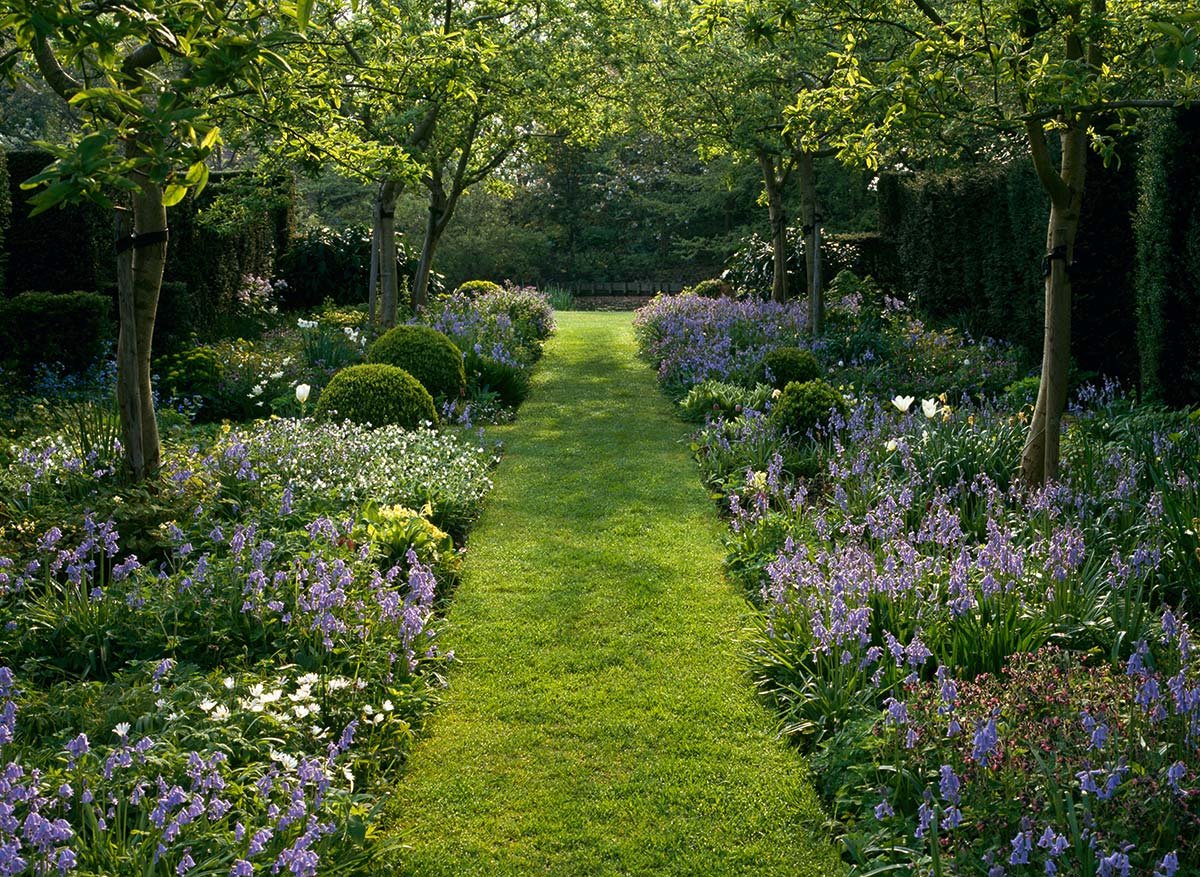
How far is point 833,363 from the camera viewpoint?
12.0m

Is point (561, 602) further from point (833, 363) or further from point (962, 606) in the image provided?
point (833, 363)

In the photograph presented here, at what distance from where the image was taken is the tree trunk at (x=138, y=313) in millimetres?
5809

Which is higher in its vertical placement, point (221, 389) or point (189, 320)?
point (189, 320)

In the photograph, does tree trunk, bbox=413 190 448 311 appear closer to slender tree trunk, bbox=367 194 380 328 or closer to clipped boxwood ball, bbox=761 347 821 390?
slender tree trunk, bbox=367 194 380 328

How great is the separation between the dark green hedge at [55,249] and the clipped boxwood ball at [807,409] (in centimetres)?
893

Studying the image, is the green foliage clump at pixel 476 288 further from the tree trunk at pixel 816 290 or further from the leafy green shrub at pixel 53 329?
the leafy green shrub at pixel 53 329

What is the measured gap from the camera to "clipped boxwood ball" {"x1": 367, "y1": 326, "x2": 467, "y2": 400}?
10.9 meters

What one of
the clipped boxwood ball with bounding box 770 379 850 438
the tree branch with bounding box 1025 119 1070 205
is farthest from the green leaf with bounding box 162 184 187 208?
the clipped boxwood ball with bounding box 770 379 850 438

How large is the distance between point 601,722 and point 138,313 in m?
3.94

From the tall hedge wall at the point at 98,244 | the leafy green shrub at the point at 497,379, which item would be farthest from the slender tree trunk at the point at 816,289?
the tall hedge wall at the point at 98,244

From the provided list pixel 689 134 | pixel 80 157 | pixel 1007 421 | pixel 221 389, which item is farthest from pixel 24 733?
pixel 689 134

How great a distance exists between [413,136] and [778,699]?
11.7m

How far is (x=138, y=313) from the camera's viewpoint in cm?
593

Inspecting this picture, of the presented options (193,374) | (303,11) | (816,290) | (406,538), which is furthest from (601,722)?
(816,290)
